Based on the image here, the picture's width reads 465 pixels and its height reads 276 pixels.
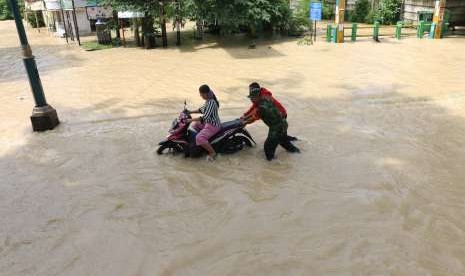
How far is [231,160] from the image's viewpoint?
21.3 ft

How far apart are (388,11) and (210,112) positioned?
19.1 metres

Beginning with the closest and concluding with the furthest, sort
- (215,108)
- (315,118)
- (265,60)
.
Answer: (215,108)
(315,118)
(265,60)

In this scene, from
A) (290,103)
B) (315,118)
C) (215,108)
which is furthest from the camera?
(290,103)

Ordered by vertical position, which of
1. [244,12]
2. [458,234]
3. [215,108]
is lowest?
[458,234]

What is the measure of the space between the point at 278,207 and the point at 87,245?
2.24m

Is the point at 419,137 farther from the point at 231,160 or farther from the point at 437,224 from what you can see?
the point at 231,160

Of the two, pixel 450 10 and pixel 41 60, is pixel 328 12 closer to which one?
pixel 450 10

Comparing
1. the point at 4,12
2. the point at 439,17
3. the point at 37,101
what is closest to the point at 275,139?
the point at 37,101

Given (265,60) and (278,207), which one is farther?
(265,60)

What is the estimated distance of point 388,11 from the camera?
865 inches

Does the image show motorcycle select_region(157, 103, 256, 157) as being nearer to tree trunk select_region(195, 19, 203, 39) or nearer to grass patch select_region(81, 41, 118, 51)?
grass patch select_region(81, 41, 118, 51)

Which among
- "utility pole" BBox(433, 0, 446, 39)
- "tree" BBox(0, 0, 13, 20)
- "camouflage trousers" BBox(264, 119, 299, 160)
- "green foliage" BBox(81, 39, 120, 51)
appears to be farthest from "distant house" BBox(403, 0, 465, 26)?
"tree" BBox(0, 0, 13, 20)

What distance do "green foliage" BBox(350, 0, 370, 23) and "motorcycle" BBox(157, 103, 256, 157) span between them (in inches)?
768

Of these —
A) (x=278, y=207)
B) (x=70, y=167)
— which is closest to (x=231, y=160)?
(x=278, y=207)
